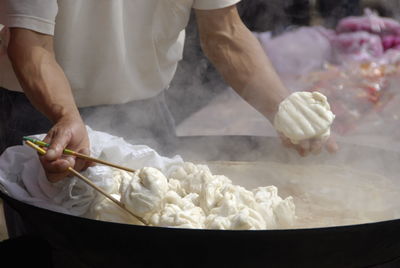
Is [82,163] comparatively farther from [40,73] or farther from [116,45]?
[116,45]

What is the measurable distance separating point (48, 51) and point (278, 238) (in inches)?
48.7

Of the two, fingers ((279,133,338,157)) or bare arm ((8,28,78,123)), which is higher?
bare arm ((8,28,78,123))

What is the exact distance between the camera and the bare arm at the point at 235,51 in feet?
9.18

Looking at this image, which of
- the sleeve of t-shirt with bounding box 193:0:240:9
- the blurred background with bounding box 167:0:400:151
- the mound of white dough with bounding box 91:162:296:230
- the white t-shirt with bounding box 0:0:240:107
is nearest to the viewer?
the mound of white dough with bounding box 91:162:296:230

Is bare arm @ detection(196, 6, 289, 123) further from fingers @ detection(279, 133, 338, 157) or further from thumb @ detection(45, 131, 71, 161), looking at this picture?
thumb @ detection(45, 131, 71, 161)

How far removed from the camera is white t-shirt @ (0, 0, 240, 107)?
259 cm

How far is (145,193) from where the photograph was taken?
5.98ft

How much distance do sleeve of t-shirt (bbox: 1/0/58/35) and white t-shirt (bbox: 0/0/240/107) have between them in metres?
0.09

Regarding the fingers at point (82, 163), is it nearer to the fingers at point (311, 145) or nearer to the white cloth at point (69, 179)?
the white cloth at point (69, 179)

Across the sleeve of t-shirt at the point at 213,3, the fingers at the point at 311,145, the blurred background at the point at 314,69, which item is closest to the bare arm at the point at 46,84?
the sleeve of t-shirt at the point at 213,3

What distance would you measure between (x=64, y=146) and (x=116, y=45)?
2.77 ft

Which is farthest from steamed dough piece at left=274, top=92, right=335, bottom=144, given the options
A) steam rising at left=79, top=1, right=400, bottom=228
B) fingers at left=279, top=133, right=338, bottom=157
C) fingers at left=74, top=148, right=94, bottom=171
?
fingers at left=74, top=148, right=94, bottom=171

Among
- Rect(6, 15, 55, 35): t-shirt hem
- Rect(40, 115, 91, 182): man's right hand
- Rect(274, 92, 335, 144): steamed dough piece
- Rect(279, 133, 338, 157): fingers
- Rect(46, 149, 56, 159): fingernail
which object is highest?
Rect(6, 15, 55, 35): t-shirt hem

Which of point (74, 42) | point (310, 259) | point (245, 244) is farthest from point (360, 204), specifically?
point (74, 42)
